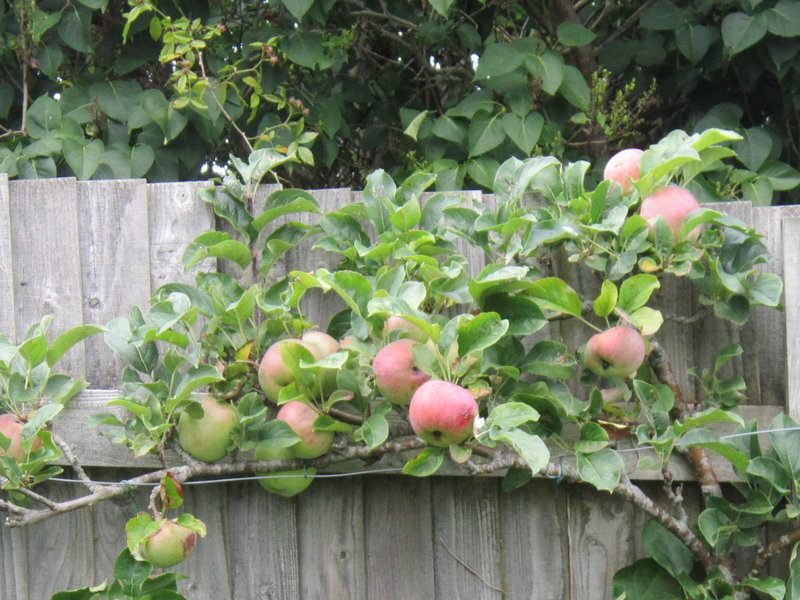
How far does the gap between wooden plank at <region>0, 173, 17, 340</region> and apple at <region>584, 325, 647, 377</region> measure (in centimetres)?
125

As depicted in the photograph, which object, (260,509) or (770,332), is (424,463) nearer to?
(260,509)

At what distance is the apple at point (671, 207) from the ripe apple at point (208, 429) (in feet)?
3.02

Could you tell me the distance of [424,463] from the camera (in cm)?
166

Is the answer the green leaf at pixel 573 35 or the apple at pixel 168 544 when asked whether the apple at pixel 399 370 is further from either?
the green leaf at pixel 573 35

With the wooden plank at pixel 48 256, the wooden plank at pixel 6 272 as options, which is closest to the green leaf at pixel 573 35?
the wooden plank at pixel 48 256

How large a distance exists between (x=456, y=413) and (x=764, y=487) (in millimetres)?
729

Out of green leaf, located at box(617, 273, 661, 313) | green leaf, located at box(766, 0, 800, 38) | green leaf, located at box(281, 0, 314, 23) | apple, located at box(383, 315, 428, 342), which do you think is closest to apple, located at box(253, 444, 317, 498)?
apple, located at box(383, 315, 428, 342)

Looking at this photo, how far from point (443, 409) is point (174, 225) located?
2.66ft

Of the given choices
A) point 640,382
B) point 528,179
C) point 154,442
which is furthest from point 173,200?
point 640,382

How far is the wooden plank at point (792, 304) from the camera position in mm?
1841

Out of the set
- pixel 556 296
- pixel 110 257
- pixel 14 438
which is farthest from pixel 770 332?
pixel 14 438

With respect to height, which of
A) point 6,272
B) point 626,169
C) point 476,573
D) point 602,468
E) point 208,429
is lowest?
point 476,573

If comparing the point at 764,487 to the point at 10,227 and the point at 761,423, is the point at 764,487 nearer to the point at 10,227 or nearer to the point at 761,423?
the point at 761,423

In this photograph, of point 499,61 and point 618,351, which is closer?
point 618,351
